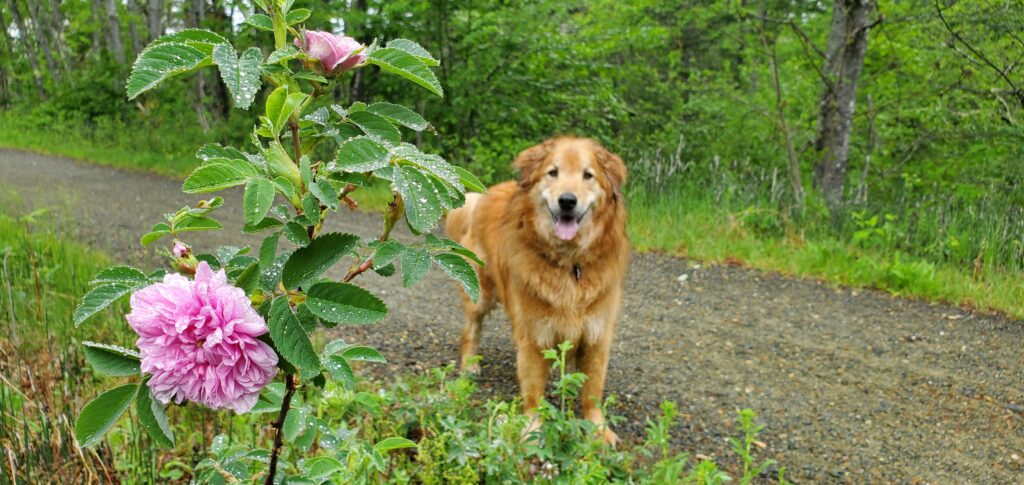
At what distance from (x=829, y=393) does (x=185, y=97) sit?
13.9 meters

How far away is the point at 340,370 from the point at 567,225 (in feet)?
7.53

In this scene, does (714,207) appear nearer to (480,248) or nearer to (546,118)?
(546,118)

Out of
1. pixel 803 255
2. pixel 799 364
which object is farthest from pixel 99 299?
pixel 803 255

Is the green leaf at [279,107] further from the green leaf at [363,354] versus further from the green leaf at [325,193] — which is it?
the green leaf at [363,354]

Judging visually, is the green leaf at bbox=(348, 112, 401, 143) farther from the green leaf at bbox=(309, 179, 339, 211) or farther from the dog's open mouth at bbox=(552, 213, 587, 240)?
the dog's open mouth at bbox=(552, 213, 587, 240)

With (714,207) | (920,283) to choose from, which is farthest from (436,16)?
(920,283)

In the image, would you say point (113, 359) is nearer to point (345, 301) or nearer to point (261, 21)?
point (345, 301)

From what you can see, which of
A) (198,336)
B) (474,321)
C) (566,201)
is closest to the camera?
(198,336)

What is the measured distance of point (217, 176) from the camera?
92 centimetres

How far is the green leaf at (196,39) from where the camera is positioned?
3.21ft

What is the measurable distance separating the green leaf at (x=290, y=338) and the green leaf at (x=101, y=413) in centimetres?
23

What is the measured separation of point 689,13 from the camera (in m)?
8.09

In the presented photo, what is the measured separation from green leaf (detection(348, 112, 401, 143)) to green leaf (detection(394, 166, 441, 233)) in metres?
0.08

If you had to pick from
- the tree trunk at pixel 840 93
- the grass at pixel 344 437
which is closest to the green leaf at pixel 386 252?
the grass at pixel 344 437
